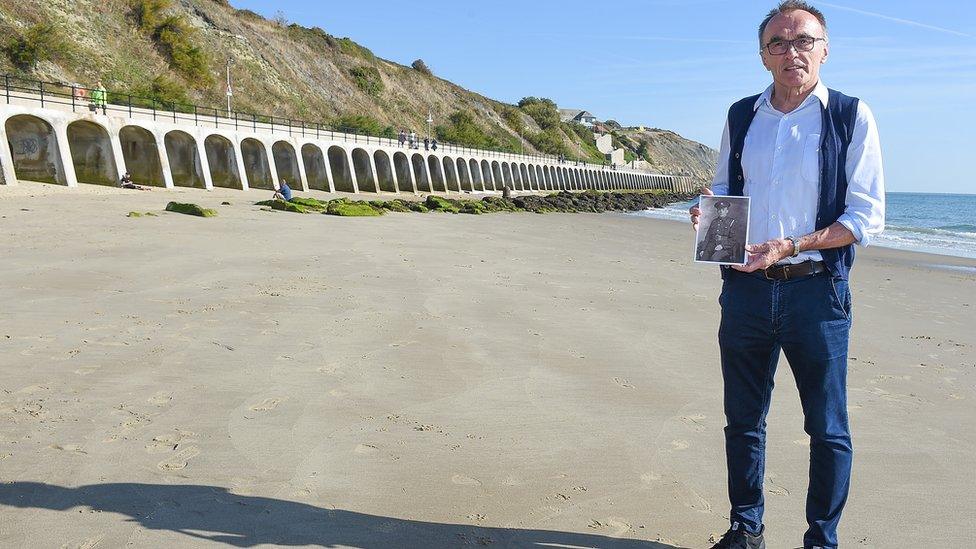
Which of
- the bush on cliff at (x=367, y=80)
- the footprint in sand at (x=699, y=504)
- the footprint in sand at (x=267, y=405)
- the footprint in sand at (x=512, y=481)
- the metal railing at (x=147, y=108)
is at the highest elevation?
the bush on cliff at (x=367, y=80)

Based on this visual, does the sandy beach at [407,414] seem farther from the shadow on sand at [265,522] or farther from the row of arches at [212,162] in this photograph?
the row of arches at [212,162]

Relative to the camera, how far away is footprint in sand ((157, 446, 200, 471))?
149 inches

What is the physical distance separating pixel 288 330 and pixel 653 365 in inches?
134

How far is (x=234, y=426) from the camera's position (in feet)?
14.5

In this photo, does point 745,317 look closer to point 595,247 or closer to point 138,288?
point 138,288

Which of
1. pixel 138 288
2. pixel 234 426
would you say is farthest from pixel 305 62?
pixel 234 426

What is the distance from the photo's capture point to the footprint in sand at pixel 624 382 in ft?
18.8

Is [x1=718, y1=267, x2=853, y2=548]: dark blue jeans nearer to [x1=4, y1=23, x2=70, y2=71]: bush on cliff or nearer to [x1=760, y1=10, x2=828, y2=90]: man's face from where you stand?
[x1=760, y1=10, x2=828, y2=90]: man's face

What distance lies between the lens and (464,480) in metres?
3.81

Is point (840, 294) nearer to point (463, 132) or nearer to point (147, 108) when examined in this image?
point (147, 108)

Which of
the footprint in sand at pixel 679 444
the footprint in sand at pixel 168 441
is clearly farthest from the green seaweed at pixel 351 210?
the footprint in sand at pixel 679 444

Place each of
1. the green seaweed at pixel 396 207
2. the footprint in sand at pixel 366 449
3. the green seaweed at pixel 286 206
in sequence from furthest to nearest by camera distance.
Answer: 1. the green seaweed at pixel 396 207
2. the green seaweed at pixel 286 206
3. the footprint in sand at pixel 366 449

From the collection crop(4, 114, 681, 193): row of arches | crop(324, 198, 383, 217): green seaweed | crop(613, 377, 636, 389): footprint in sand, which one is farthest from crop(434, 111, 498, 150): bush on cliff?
crop(613, 377, 636, 389): footprint in sand

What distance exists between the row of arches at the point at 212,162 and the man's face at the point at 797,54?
2422 centimetres
